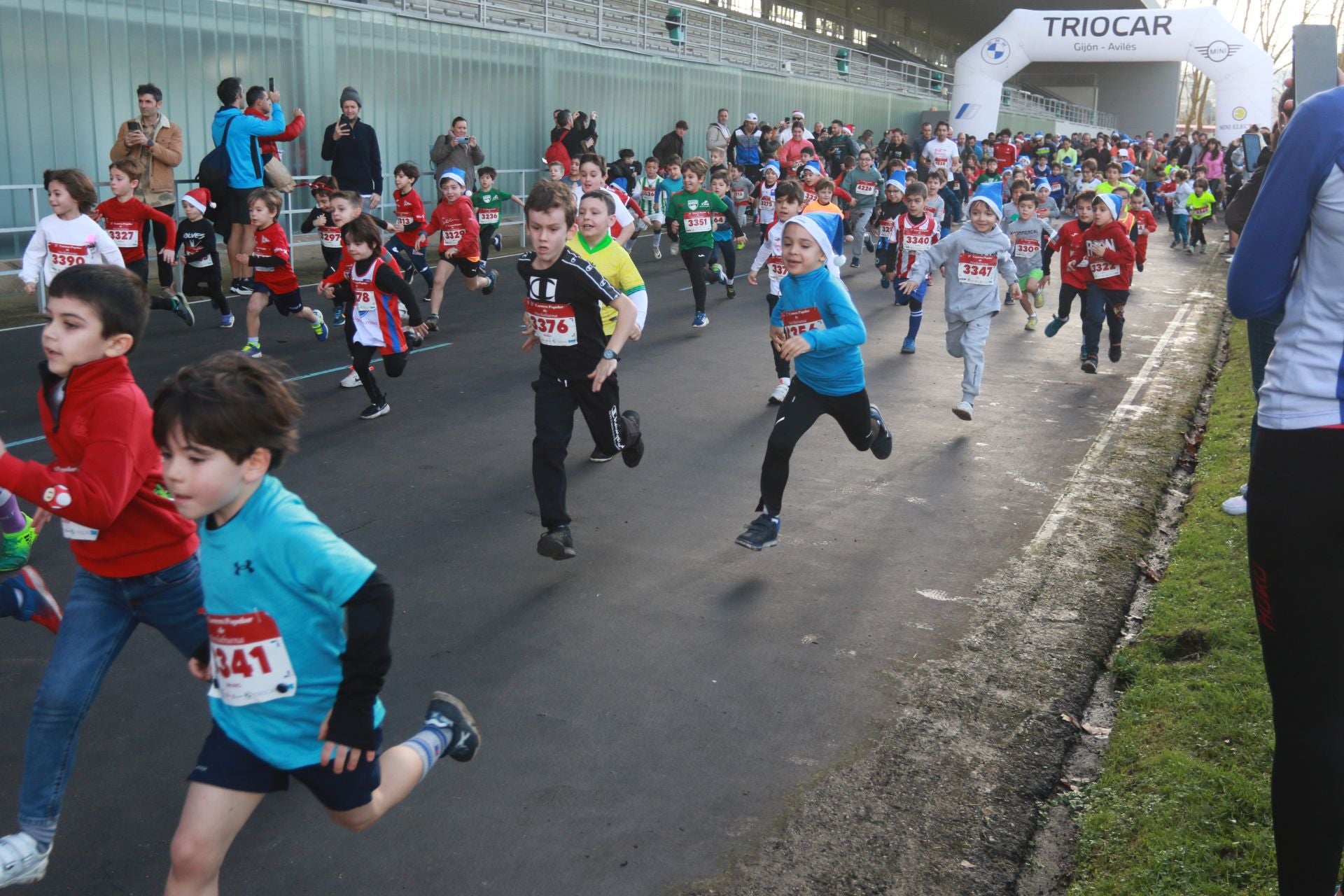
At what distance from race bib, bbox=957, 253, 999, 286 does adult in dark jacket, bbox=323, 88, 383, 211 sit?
28.2 feet

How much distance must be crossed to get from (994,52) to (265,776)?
47581mm

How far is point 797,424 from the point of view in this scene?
6477 mm

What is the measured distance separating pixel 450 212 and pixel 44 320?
448cm

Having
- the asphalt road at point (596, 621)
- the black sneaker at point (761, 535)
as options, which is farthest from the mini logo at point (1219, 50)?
the black sneaker at point (761, 535)

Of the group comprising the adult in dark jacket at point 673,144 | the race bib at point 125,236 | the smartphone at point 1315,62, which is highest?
the adult in dark jacket at point 673,144

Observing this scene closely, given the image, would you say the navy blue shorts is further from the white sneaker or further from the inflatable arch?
the inflatable arch

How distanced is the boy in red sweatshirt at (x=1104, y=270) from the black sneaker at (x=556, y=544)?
7.53 metres

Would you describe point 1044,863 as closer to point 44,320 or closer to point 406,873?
point 406,873

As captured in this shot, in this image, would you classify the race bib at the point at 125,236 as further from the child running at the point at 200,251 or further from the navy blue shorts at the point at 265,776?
the navy blue shorts at the point at 265,776

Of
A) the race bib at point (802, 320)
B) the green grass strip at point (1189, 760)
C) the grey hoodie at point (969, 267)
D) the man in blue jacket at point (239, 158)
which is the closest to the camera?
the green grass strip at point (1189, 760)

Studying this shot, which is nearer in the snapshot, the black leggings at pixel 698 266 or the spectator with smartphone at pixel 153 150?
the spectator with smartphone at pixel 153 150

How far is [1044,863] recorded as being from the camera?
3.64m

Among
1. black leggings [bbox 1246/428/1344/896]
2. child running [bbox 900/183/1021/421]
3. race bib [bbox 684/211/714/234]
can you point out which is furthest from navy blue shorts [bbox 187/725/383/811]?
race bib [bbox 684/211/714/234]

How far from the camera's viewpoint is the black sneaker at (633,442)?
698 cm
